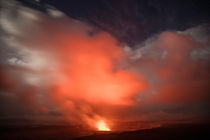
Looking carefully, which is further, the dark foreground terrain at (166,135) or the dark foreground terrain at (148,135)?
the dark foreground terrain at (148,135)

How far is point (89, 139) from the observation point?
45.9 meters

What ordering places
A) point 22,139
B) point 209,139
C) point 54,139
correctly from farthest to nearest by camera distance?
1. point 22,139
2. point 54,139
3. point 209,139

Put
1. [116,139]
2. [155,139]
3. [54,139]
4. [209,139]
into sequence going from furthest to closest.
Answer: [54,139], [116,139], [155,139], [209,139]

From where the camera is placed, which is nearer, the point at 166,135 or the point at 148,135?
the point at 166,135

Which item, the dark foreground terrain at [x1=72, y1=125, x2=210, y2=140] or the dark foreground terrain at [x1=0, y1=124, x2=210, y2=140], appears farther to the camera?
the dark foreground terrain at [x1=0, y1=124, x2=210, y2=140]

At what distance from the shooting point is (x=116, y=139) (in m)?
42.7

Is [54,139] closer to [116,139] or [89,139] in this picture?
[89,139]

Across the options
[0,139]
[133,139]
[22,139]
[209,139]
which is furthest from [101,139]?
[0,139]

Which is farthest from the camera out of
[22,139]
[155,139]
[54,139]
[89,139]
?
[22,139]

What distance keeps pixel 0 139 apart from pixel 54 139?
81.2 feet

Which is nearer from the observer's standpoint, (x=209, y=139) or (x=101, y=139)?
(x=209, y=139)

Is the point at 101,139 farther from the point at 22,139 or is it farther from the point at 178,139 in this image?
the point at 22,139

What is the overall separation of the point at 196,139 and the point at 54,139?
4330 cm

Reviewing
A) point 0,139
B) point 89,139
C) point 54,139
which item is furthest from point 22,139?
→ point 89,139
